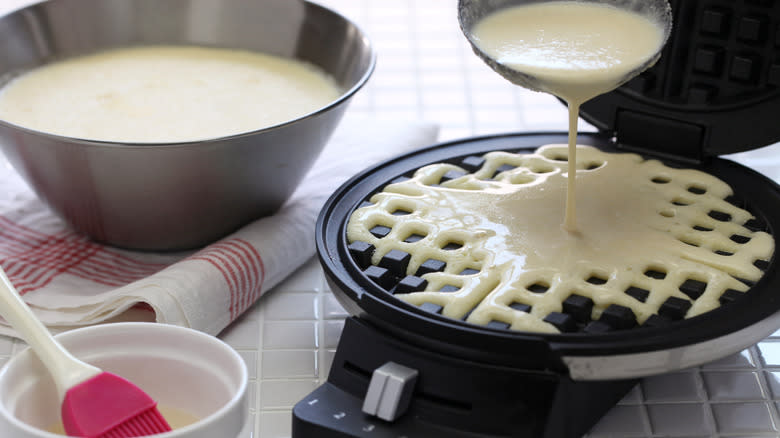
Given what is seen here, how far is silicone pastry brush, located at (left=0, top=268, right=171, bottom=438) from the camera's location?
113cm

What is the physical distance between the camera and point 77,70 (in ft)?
6.27

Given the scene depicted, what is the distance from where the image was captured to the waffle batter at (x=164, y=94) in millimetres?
1686

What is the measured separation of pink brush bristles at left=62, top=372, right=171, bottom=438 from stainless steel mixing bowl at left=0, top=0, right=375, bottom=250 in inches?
19.2

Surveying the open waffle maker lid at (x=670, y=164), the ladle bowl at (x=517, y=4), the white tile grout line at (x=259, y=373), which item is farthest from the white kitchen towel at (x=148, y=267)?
the ladle bowl at (x=517, y=4)

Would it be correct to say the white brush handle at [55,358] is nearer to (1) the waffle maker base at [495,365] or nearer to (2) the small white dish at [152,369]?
(2) the small white dish at [152,369]

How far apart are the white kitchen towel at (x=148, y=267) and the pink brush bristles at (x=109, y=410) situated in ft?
1.17

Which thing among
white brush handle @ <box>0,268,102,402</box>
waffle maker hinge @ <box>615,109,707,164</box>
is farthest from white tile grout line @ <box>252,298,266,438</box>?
waffle maker hinge @ <box>615,109,707,164</box>

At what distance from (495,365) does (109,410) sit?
0.46 metres

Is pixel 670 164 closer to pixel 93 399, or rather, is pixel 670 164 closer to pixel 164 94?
pixel 164 94

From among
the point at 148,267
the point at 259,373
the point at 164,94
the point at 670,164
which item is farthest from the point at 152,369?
the point at 670,164

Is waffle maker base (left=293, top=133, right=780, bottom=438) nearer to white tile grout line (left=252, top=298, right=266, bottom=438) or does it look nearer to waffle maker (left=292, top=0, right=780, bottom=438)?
waffle maker (left=292, top=0, right=780, bottom=438)

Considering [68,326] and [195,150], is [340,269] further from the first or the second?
[68,326]

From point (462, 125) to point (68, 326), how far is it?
3.64 feet

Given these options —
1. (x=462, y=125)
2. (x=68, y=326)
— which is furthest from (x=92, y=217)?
(x=462, y=125)
